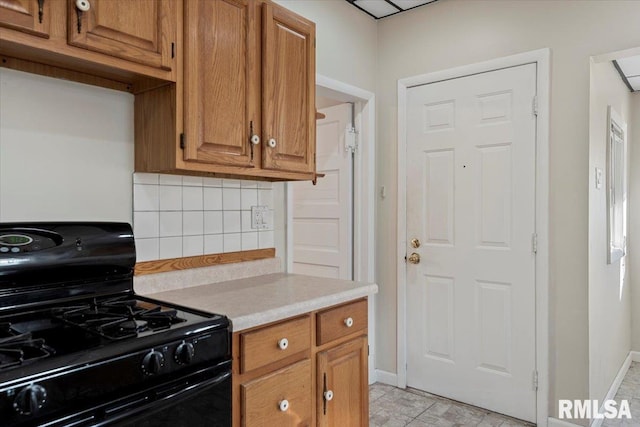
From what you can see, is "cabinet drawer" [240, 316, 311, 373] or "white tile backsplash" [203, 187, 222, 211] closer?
"cabinet drawer" [240, 316, 311, 373]

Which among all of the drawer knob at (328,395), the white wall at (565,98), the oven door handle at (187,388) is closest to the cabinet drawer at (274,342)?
the oven door handle at (187,388)

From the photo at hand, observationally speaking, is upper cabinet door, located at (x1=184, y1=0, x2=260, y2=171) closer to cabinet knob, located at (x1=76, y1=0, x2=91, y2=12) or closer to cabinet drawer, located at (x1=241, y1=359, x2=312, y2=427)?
cabinet knob, located at (x1=76, y1=0, x2=91, y2=12)

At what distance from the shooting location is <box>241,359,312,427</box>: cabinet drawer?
1468 millimetres

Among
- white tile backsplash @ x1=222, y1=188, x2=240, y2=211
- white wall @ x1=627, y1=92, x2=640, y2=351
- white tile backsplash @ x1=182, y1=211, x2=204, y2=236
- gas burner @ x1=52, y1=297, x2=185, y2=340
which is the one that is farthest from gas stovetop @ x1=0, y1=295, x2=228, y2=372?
white wall @ x1=627, y1=92, x2=640, y2=351

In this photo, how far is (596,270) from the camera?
2.47 metres

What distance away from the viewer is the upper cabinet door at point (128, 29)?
1.32 m

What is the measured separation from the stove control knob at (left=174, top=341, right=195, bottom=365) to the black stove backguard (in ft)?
1.71

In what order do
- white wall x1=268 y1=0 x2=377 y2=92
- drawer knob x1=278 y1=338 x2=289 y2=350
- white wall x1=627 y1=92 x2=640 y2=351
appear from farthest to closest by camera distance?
white wall x1=627 y1=92 x2=640 y2=351, white wall x1=268 y1=0 x2=377 y2=92, drawer knob x1=278 y1=338 x2=289 y2=350

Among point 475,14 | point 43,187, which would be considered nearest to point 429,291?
point 475,14

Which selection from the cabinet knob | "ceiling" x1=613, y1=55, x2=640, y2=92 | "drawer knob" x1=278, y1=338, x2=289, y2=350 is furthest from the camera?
"ceiling" x1=613, y1=55, x2=640, y2=92

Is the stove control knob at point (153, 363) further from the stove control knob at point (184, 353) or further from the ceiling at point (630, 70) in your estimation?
the ceiling at point (630, 70)

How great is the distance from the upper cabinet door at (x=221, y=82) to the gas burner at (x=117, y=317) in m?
0.56

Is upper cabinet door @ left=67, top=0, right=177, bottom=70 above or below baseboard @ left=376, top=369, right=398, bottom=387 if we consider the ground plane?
above

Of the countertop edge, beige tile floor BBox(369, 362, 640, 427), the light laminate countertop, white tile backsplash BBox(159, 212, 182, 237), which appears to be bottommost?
beige tile floor BBox(369, 362, 640, 427)
